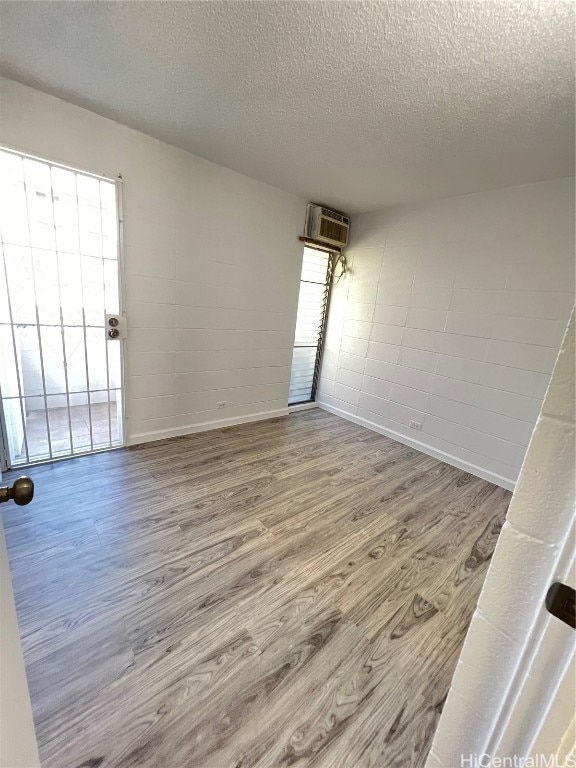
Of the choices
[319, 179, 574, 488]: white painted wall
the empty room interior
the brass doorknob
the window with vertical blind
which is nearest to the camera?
the brass doorknob

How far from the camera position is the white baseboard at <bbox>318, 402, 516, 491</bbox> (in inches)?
110

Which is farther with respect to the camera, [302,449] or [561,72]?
[302,449]

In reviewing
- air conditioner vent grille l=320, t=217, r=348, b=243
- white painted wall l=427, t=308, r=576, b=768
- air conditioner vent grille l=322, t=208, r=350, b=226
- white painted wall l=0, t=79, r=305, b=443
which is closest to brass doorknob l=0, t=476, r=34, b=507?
white painted wall l=427, t=308, r=576, b=768

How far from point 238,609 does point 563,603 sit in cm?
142

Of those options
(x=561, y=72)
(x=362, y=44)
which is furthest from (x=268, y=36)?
(x=561, y=72)

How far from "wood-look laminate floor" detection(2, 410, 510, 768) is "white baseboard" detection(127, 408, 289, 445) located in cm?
28

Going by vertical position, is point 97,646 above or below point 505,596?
below

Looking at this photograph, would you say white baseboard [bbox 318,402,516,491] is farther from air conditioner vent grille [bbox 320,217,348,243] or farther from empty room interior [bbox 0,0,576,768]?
air conditioner vent grille [bbox 320,217,348,243]

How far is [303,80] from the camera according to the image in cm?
161

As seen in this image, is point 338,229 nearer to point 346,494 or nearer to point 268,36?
point 268,36

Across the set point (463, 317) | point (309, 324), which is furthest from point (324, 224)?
point (463, 317)

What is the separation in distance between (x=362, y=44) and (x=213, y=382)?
2661mm

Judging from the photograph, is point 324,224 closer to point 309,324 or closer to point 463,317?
point 309,324

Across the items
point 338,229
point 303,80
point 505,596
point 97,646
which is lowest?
point 97,646
